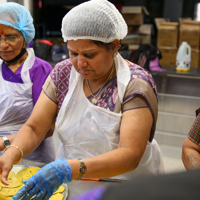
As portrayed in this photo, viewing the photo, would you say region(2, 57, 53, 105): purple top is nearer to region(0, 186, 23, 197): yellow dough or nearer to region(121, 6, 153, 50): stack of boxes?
region(0, 186, 23, 197): yellow dough

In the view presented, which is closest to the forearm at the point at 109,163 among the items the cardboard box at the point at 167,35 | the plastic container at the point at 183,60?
the plastic container at the point at 183,60

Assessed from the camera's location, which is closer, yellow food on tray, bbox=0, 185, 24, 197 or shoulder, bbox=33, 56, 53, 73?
yellow food on tray, bbox=0, 185, 24, 197

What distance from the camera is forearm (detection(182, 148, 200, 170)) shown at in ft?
4.27

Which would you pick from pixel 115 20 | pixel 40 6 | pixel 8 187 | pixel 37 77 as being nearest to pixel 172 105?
pixel 37 77

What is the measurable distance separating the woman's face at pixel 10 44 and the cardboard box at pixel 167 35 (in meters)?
2.74

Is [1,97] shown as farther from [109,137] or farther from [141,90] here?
[141,90]

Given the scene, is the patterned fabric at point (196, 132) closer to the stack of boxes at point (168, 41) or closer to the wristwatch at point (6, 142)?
the wristwatch at point (6, 142)

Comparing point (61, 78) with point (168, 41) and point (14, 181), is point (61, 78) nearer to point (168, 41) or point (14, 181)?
point (14, 181)

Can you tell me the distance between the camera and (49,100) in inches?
56.2

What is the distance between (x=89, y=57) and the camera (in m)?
1.24

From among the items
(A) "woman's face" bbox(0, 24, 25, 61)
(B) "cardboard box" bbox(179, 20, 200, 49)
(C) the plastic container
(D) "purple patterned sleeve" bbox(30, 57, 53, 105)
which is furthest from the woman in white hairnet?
(B) "cardboard box" bbox(179, 20, 200, 49)

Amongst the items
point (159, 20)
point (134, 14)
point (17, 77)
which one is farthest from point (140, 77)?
point (159, 20)

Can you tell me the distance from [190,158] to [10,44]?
4.12 feet

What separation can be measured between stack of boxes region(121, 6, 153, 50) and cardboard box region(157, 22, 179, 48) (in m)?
0.22
